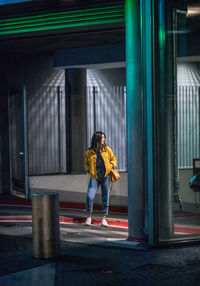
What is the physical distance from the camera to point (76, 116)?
15273 mm

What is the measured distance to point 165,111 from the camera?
8.23 meters

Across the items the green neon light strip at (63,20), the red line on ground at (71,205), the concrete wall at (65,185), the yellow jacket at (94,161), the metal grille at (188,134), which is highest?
the green neon light strip at (63,20)

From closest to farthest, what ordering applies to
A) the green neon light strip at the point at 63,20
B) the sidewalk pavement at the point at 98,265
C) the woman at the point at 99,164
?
the sidewalk pavement at the point at 98,265 < the green neon light strip at the point at 63,20 < the woman at the point at 99,164

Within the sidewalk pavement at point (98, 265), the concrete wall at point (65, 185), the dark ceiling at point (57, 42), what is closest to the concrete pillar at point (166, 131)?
the sidewalk pavement at point (98, 265)

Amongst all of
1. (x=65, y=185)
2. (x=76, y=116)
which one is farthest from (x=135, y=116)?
(x=76, y=116)

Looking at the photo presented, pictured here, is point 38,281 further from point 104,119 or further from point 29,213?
point 104,119

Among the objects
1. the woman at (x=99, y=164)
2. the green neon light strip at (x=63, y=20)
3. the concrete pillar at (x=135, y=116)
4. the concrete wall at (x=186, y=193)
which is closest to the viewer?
the concrete pillar at (x=135, y=116)

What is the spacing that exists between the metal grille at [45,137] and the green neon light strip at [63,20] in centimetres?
432

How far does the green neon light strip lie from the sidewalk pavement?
417 centimetres

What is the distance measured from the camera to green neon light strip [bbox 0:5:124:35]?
9812 mm

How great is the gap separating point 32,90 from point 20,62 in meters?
1.17

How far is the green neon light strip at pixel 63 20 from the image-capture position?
9.81m

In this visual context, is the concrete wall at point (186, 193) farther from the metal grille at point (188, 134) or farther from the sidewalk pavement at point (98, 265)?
the sidewalk pavement at point (98, 265)

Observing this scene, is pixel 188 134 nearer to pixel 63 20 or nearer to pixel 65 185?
pixel 63 20
